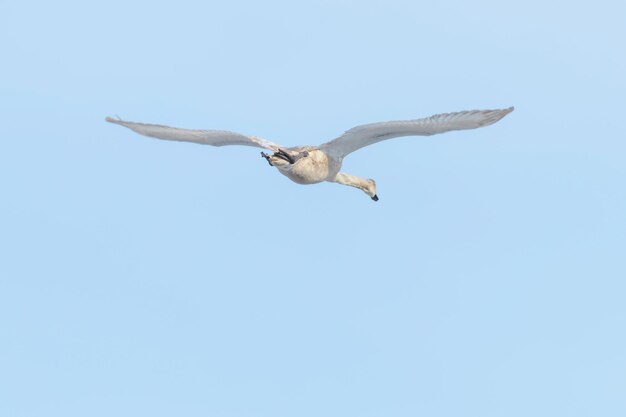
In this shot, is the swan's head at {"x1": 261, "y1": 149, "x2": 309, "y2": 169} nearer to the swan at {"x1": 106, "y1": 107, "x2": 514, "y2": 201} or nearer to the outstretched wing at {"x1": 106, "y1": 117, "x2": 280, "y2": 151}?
the swan at {"x1": 106, "y1": 107, "x2": 514, "y2": 201}

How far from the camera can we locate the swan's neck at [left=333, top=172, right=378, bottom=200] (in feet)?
137

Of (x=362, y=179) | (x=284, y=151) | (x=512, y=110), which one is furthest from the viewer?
(x=362, y=179)

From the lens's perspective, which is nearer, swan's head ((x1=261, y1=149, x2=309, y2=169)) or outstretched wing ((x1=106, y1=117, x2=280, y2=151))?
swan's head ((x1=261, y1=149, x2=309, y2=169))

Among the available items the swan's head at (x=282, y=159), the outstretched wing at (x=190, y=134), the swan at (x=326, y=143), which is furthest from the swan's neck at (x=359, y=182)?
the swan's head at (x=282, y=159)

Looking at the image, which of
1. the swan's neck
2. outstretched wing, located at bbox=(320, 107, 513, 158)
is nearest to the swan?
outstretched wing, located at bbox=(320, 107, 513, 158)

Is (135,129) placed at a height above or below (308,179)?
above

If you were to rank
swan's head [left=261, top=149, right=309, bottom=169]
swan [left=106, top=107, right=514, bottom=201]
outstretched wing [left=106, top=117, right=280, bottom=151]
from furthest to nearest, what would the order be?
outstretched wing [left=106, top=117, right=280, bottom=151] → swan's head [left=261, top=149, right=309, bottom=169] → swan [left=106, top=107, right=514, bottom=201]

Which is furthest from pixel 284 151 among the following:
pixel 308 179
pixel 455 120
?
pixel 455 120

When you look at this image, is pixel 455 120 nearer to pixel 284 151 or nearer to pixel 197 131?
pixel 284 151

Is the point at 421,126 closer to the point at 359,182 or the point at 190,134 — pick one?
the point at 190,134

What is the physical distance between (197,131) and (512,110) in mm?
10061

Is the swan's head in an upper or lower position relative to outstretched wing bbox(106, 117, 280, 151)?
lower

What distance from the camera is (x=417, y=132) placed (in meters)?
34.2

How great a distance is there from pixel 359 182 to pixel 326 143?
17.1 feet
